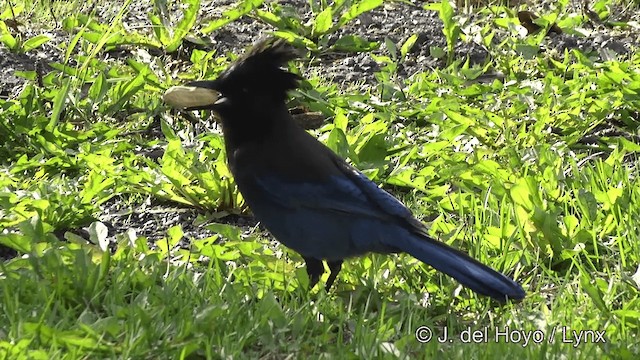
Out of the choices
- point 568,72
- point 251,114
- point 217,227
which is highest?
point 251,114

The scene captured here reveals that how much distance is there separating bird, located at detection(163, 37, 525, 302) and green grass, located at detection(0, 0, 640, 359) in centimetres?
12

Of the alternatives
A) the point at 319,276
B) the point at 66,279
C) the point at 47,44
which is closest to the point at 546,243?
the point at 319,276

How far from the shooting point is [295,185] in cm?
358

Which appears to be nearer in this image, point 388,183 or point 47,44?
point 388,183

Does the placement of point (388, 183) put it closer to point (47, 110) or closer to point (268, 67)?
point (268, 67)

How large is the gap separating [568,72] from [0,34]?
8.40ft

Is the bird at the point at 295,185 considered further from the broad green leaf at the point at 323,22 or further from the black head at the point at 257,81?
the broad green leaf at the point at 323,22

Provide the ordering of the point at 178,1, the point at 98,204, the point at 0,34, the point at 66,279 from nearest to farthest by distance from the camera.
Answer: the point at 66,279, the point at 98,204, the point at 0,34, the point at 178,1

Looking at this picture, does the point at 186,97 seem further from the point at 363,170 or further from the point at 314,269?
the point at 314,269

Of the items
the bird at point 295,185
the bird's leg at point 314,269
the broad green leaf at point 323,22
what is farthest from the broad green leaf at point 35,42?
the bird's leg at point 314,269

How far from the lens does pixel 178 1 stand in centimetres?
585

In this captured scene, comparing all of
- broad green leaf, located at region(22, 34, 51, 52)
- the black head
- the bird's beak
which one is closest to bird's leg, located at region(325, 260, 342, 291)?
the black head

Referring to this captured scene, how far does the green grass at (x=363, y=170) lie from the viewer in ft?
10.2

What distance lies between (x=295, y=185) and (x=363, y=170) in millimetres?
758
